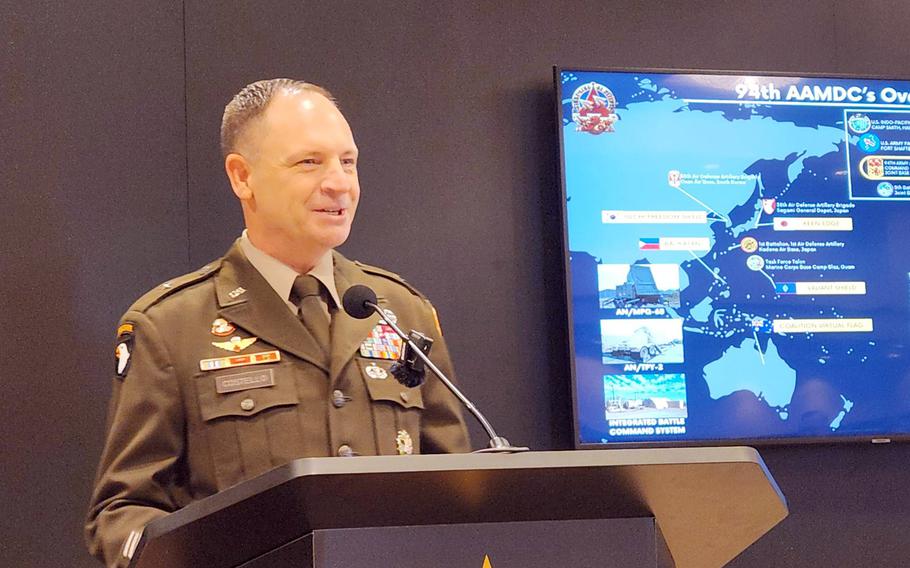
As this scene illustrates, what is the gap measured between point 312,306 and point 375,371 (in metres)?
0.18

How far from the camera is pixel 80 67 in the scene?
3.08 metres

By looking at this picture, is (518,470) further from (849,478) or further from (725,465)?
(849,478)

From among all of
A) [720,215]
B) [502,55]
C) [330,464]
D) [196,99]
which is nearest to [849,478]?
[720,215]

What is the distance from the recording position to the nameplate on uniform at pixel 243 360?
7.43 ft

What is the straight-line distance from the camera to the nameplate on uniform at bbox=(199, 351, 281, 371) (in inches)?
89.2

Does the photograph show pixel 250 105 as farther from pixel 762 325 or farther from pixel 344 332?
pixel 762 325

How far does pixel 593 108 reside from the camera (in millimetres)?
3480

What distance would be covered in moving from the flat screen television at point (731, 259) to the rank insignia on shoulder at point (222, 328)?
1290 millimetres

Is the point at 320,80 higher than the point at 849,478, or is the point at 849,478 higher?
the point at 320,80

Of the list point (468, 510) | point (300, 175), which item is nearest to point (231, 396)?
point (300, 175)

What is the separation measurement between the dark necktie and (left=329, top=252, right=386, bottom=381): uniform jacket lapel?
23 millimetres

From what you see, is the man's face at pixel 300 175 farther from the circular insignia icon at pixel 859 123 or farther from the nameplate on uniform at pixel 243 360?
the circular insignia icon at pixel 859 123

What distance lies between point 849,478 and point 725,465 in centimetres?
246

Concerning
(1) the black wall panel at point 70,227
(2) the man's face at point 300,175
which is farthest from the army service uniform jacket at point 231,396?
(1) the black wall panel at point 70,227
